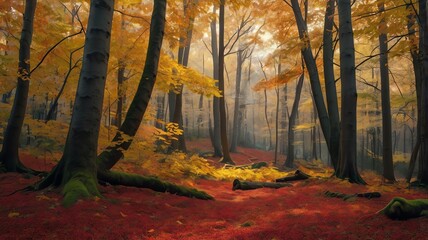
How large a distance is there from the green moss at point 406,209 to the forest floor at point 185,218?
10 cm

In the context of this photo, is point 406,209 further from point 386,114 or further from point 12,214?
point 386,114

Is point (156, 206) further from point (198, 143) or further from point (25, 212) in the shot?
point (198, 143)

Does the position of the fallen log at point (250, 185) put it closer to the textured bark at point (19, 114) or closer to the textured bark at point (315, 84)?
the textured bark at point (315, 84)

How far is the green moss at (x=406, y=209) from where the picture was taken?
3934 mm

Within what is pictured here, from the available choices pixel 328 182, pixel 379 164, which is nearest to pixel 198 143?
pixel 379 164

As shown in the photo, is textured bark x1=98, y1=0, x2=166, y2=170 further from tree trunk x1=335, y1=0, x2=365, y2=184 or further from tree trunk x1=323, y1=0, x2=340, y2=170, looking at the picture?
tree trunk x1=323, y1=0, x2=340, y2=170

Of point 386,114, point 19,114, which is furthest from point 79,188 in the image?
point 386,114

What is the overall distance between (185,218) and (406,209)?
3228 millimetres

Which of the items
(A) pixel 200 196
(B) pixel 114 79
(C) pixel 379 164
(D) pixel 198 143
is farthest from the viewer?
(D) pixel 198 143

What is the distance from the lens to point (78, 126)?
5238 mm

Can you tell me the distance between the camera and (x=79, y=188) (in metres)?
4.74

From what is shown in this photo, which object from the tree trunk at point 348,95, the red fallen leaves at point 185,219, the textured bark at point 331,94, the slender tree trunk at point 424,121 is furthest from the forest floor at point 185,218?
the textured bark at point 331,94

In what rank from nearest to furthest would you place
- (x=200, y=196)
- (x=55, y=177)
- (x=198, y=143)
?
1. (x=55, y=177)
2. (x=200, y=196)
3. (x=198, y=143)

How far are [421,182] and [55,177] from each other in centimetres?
804
